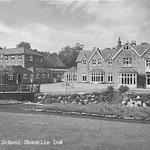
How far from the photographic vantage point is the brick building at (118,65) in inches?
1993

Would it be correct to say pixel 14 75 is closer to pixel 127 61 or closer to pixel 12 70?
pixel 12 70

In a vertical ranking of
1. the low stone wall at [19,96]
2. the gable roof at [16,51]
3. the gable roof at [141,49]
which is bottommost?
the low stone wall at [19,96]

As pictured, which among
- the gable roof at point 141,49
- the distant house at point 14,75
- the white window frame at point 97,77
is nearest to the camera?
the gable roof at point 141,49

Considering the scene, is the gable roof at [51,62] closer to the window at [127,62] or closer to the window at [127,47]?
the window at [127,62]

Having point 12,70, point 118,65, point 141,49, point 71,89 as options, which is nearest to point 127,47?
point 141,49

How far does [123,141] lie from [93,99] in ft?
71.4

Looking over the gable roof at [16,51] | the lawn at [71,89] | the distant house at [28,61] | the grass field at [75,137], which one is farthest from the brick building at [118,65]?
the grass field at [75,137]

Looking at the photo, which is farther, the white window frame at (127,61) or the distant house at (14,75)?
the distant house at (14,75)

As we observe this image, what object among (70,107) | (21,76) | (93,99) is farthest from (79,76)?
(70,107)

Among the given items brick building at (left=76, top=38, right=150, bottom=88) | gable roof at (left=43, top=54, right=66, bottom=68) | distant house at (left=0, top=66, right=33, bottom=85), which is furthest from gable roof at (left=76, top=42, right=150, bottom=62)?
gable roof at (left=43, top=54, right=66, bottom=68)

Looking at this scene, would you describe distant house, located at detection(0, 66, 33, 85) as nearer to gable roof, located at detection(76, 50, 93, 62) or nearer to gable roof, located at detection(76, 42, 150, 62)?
gable roof, located at detection(76, 50, 93, 62)

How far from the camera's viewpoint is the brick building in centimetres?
5062

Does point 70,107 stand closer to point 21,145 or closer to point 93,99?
point 93,99

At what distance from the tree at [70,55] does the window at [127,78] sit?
5458cm
